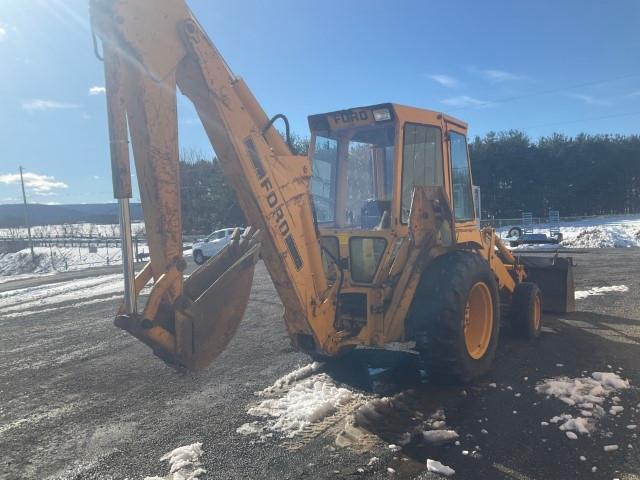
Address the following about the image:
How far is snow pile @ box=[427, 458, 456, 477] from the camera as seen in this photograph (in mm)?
3353

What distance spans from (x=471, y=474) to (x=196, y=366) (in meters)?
1.97

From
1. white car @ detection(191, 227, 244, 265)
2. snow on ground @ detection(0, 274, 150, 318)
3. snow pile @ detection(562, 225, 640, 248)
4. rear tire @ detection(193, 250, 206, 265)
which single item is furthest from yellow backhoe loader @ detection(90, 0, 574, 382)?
rear tire @ detection(193, 250, 206, 265)

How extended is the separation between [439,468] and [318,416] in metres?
1.25

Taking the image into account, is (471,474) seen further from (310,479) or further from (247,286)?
(247,286)

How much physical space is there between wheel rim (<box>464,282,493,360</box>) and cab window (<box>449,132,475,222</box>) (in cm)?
90

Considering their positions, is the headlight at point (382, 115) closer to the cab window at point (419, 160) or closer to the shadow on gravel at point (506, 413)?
the cab window at point (419, 160)

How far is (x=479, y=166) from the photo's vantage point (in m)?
36.7

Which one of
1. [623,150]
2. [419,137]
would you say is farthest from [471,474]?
[623,150]

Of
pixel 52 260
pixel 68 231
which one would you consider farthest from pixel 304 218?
pixel 68 231

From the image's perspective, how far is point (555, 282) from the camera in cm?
802

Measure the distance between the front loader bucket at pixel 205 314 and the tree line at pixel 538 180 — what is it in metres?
32.5

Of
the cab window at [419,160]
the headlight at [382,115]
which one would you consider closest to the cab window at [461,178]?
the cab window at [419,160]

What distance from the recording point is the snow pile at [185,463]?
3459 mm

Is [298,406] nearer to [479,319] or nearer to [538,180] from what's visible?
[479,319]
